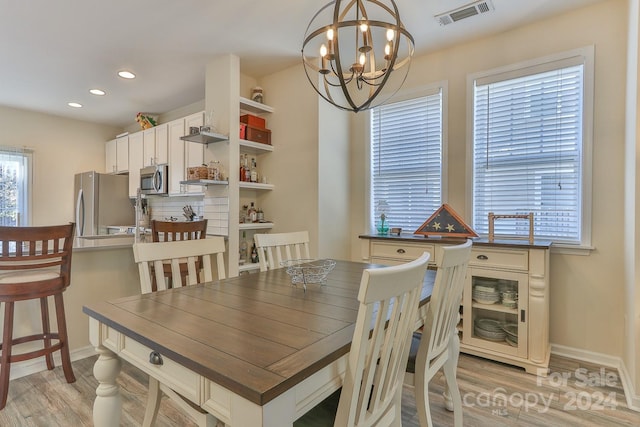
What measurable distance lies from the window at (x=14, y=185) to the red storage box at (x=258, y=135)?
368 centimetres

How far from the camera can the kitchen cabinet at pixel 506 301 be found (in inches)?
91.2

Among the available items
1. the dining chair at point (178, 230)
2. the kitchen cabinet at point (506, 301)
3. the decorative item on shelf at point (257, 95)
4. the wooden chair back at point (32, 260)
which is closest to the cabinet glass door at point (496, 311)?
the kitchen cabinet at point (506, 301)

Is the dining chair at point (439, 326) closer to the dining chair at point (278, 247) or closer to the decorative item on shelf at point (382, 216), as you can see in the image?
the dining chair at point (278, 247)

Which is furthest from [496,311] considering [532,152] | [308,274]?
[308,274]

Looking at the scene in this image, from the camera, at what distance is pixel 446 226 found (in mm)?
2803

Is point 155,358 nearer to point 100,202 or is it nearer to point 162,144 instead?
point 162,144

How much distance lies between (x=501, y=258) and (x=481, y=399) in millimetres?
1003

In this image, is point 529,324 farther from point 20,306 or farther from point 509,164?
point 20,306

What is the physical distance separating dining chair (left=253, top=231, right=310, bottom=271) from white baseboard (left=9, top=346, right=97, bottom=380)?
1651mm

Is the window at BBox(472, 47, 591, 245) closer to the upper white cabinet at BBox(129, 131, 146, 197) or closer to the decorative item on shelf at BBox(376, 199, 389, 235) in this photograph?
the decorative item on shelf at BBox(376, 199, 389, 235)

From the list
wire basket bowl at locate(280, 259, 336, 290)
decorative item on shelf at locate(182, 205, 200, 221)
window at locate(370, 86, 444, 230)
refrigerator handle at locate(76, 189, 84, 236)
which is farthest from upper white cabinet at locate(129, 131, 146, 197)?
wire basket bowl at locate(280, 259, 336, 290)

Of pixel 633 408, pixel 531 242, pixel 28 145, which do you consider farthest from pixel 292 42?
pixel 28 145

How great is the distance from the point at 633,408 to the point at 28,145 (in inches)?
276

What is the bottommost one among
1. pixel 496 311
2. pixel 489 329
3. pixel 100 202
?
pixel 489 329
